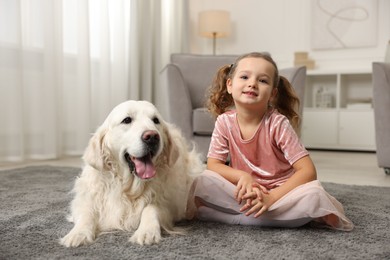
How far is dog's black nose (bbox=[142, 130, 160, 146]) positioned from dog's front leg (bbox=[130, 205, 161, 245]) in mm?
255

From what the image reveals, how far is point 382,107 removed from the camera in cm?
310

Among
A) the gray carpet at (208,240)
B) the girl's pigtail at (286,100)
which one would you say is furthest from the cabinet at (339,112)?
the girl's pigtail at (286,100)

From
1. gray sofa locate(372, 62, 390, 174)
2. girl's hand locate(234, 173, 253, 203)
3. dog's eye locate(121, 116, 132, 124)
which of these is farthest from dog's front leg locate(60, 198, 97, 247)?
gray sofa locate(372, 62, 390, 174)

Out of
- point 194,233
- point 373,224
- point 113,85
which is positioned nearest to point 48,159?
point 113,85

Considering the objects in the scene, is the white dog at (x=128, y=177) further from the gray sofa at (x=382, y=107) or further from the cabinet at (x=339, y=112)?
the cabinet at (x=339, y=112)

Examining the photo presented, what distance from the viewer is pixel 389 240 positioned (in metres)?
1.42

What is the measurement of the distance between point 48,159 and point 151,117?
2.70 meters

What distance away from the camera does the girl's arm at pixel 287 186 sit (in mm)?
1466

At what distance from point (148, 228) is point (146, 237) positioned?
0.16ft

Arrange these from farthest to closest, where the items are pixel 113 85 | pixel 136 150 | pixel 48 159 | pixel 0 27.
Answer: pixel 113 85 → pixel 48 159 → pixel 0 27 → pixel 136 150

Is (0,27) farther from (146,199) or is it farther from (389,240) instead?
(389,240)

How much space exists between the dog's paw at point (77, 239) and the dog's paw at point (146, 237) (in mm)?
146

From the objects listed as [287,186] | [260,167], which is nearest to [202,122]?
[260,167]

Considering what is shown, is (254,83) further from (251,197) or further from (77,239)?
(77,239)
